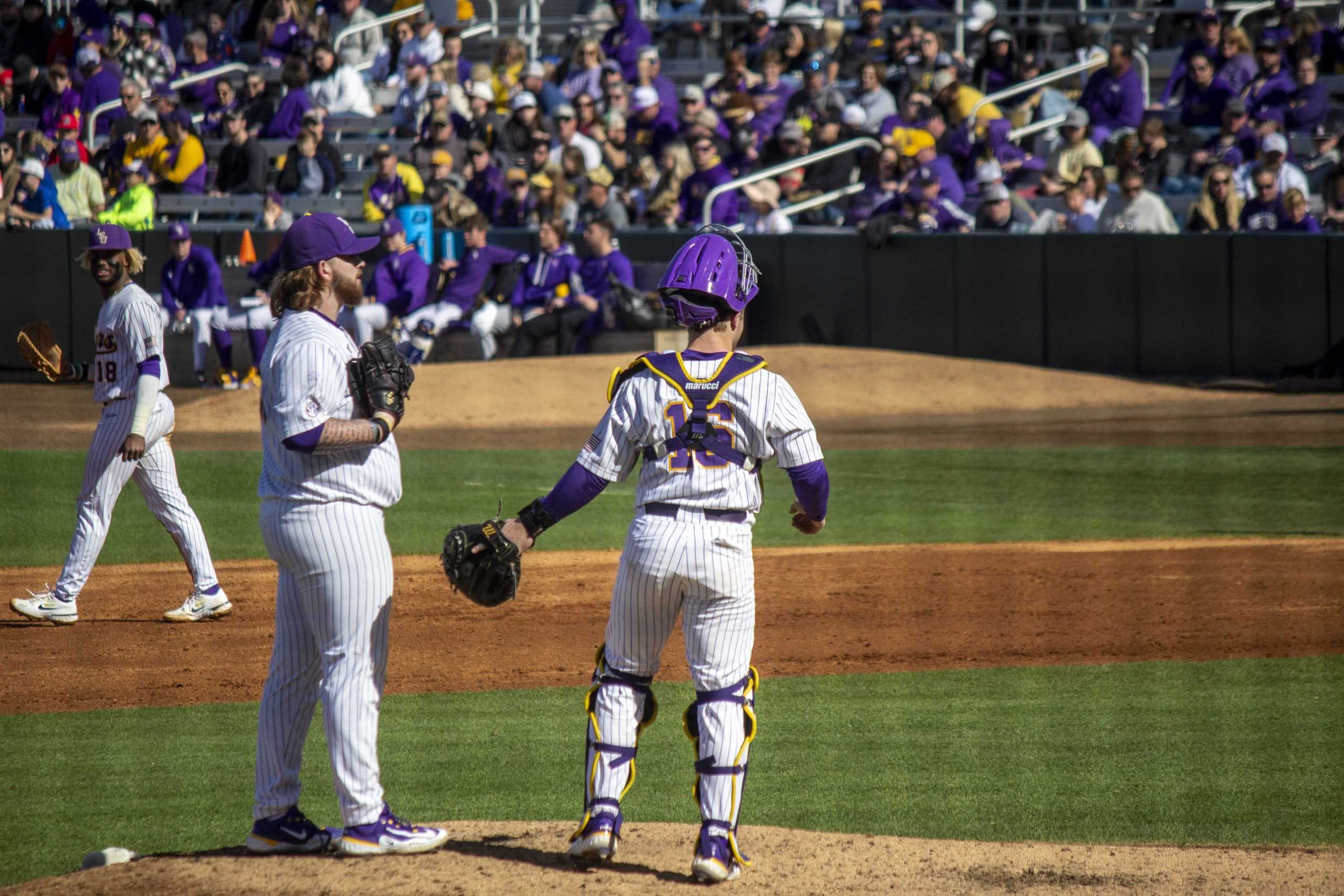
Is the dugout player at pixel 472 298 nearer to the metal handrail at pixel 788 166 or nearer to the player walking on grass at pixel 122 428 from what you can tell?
the metal handrail at pixel 788 166

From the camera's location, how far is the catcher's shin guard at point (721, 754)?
414cm

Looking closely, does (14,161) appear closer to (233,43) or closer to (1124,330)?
(233,43)

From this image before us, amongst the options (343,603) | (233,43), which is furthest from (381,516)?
(233,43)

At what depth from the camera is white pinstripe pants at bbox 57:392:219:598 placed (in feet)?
25.3

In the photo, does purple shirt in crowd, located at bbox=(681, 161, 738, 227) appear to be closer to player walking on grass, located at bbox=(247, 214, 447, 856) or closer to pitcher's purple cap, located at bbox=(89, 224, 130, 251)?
pitcher's purple cap, located at bbox=(89, 224, 130, 251)

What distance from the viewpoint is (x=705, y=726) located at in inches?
165

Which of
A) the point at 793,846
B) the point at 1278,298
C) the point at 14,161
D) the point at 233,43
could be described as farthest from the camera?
the point at 233,43

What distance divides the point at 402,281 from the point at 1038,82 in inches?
325

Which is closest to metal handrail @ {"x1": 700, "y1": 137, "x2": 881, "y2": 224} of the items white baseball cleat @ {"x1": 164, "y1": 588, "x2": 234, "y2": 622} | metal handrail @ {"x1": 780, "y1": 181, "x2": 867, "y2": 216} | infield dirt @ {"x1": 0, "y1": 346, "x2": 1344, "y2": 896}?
metal handrail @ {"x1": 780, "y1": 181, "x2": 867, "y2": 216}

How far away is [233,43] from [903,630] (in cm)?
2155

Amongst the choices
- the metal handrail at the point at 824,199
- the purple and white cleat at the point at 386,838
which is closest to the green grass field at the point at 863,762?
the purple and white cleat at the point at 386,838

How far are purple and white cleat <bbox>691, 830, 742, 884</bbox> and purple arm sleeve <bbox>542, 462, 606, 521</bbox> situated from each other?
3.05 feet

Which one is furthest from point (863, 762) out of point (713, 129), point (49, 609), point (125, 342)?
point (713, 129)

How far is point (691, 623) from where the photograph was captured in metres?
4.23
